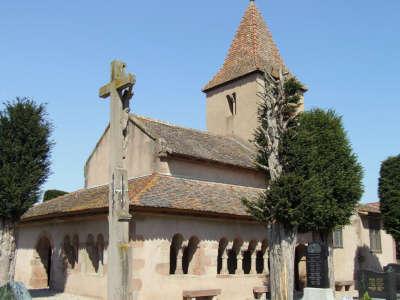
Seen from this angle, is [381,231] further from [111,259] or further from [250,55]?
[111,259]

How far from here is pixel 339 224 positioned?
1956 centimetres

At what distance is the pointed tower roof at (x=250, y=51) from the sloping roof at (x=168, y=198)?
819cm

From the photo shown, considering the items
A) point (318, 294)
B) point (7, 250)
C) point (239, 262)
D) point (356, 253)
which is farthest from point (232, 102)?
point (7, 250)

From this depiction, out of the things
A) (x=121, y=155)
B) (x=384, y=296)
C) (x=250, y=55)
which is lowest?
(x=384, y=296)

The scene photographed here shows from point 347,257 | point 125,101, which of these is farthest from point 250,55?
point 125,101

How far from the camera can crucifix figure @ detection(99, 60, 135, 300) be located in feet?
31.6

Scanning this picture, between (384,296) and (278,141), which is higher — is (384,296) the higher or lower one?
the lower one

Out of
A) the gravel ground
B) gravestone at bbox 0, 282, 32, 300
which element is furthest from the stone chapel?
gravestone at bbox 0, 282, 32, 300

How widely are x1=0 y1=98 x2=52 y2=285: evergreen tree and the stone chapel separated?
83.0 inches

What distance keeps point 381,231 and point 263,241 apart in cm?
1264

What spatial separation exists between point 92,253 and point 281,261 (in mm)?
7579

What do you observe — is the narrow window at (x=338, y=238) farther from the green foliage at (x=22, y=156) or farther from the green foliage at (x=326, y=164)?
the green foliage at (x=22, y=156)

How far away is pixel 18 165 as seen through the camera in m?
16.4

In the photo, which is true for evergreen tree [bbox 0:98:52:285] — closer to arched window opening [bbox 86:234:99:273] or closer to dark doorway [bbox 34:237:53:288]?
arched window opening [bbox 86:234:99:273]
